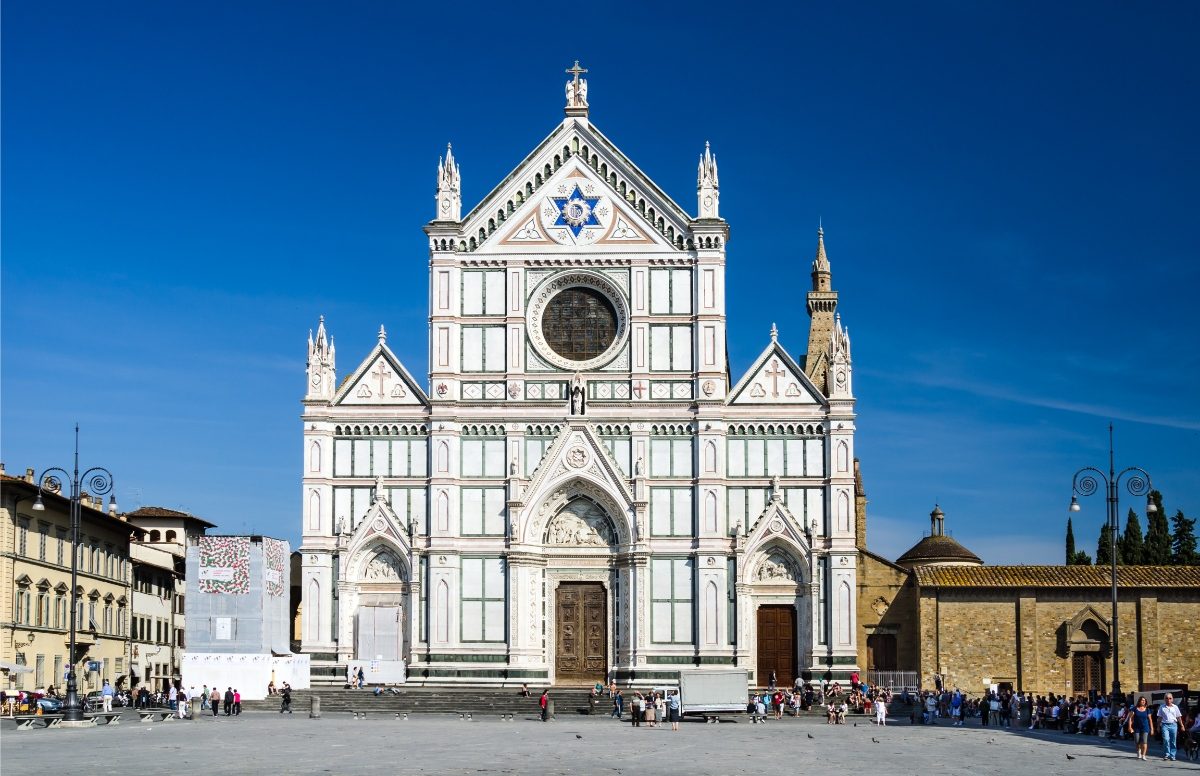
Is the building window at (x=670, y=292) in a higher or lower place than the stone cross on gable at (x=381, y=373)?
higher

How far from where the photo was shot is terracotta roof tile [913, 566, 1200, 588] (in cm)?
5600

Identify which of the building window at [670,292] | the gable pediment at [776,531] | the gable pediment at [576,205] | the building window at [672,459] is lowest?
the gable pediment at [776,531]

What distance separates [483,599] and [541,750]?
21620 millimetres

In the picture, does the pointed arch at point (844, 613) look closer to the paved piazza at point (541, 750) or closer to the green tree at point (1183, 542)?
the paved piazza at point (541, 750)

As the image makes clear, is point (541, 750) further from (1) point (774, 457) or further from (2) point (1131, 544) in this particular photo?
(2) point (1131, 544)

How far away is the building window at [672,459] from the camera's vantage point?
54.1 metres

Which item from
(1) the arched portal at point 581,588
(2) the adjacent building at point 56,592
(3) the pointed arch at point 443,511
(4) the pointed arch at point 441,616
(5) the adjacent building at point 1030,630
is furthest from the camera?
(5) the adjacent building at point 1030,630

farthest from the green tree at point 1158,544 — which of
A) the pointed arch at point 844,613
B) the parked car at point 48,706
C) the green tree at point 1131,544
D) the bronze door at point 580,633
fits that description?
the parked car at point 48,706

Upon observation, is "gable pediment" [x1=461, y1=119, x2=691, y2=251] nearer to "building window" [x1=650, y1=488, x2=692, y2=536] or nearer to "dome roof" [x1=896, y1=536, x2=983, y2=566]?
"building window" [x1=650, y1=488, x2=692, y2=536]

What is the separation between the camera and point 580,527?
54594mm

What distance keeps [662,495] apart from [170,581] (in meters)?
31.9

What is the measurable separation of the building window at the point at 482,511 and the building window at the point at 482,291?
632 cm

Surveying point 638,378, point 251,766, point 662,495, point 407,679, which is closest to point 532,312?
point 638,378

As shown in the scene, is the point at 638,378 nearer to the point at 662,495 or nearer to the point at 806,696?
the point at 662,495
